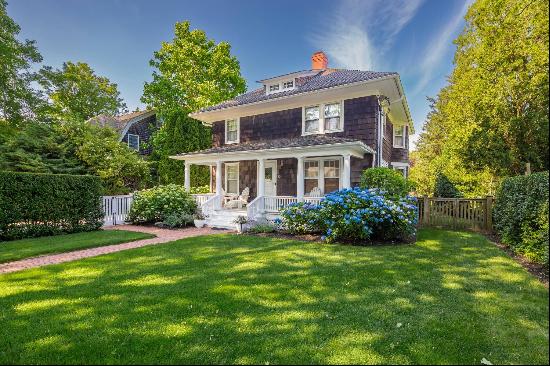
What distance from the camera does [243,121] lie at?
1559 cm

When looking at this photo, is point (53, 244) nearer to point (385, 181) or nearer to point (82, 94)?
point (385, 181)

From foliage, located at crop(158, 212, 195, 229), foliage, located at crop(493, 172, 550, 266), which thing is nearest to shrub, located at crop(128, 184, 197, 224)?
foliage, located at crop(158, 212, 195, 229)

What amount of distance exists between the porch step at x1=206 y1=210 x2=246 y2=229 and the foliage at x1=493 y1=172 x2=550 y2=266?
8.46 metres

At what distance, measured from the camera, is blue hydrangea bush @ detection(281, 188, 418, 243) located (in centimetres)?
764

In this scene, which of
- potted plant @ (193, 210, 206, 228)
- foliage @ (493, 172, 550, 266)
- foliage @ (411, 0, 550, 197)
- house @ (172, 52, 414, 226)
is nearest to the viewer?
foliage @ (493, 172, 550, 266)

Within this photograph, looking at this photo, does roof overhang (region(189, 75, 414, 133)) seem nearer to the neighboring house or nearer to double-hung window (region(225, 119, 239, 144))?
double-hung window (region(225, 119, 239, 144))

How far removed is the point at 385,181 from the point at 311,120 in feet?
16.3

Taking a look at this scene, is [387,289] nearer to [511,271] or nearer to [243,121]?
[511,271]

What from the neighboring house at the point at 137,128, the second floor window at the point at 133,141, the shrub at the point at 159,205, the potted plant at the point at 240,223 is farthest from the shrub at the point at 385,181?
the second floor window at the point at 133,141

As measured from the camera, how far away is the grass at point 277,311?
259cm

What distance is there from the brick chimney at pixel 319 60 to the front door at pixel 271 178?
295 inches

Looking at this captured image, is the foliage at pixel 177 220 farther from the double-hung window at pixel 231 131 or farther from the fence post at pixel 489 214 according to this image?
the fence post at pixel 489 214

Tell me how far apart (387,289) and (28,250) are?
8.36 m

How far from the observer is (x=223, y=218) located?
39.9ft
